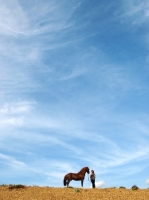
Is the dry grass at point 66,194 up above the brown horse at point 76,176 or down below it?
below

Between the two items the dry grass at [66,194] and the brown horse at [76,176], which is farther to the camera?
the brown horse at [76,176]

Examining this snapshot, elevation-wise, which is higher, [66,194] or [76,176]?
[76,176]

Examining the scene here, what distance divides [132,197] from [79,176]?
A: 7.75 meters

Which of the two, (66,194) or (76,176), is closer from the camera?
(66,194)

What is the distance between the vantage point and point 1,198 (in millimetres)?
25359

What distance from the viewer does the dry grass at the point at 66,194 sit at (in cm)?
2532

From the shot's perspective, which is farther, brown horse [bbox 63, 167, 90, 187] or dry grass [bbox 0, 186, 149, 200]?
brown horse [bbox 63, 167, 90, 187]

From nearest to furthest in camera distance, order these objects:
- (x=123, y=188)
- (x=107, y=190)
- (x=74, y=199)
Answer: (x=74, y=199) → (x=107, y=190) → (x=123, y=188)

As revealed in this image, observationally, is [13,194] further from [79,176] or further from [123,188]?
[123,188]

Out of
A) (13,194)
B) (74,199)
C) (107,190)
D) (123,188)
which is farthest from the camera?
(123,188)

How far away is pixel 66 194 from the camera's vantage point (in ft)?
86.7

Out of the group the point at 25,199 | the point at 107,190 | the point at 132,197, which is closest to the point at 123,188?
the point at 107,190

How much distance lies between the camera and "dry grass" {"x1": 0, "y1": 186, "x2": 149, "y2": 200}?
2532cm

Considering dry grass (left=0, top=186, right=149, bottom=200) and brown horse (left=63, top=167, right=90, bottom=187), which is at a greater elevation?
brown horse (left=63, top=167, right=90, bottom=187)
